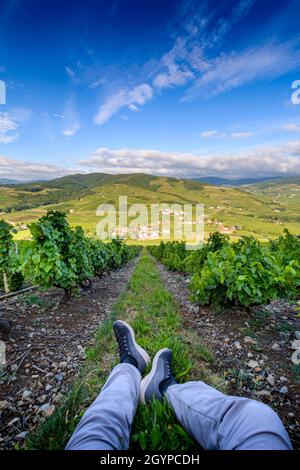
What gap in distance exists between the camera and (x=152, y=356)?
3.76m

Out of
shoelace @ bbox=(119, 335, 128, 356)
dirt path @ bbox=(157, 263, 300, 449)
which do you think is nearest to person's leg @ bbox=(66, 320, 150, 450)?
shoelace @ bbox=(119, 335, 128, 356)

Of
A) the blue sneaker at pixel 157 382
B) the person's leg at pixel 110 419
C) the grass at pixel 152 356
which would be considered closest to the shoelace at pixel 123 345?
the grass at pixel 152 356

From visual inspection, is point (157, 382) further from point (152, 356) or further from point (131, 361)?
point (152, 356)

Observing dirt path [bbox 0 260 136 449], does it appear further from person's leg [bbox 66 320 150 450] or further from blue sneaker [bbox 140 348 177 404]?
blue sneaker [bbox 140 348 177 404]

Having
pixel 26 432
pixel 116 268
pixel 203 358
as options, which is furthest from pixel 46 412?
pixel 116 268

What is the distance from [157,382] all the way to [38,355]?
2.50m

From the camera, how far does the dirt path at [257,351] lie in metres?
2.86

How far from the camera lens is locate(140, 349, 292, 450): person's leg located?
5.35 feet

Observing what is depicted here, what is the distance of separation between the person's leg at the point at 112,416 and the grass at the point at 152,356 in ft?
0.69

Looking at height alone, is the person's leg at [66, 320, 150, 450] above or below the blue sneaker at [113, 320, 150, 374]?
above

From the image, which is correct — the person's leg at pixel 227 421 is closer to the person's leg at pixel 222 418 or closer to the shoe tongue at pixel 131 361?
the person's leg at pixel 222 418

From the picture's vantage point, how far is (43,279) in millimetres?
6473

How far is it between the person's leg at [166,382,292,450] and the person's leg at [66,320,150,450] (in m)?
0.52

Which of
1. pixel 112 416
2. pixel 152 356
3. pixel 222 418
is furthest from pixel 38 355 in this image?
pixel 222 418
